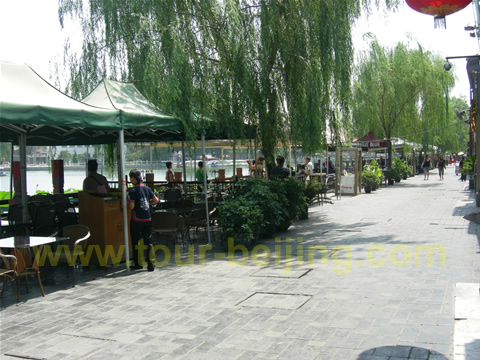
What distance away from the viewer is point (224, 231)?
32.7 feet

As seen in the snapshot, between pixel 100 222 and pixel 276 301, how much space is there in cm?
367

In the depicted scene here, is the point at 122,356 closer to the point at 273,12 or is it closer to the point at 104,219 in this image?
the point at 104,219

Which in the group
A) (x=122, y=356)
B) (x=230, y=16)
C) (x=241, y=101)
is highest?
(x=230, y=16)

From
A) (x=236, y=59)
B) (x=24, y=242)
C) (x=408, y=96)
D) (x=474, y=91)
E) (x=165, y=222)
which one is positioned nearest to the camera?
(x=24, y=242)

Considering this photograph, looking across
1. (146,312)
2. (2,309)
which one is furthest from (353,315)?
(2,309)

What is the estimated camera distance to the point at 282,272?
8.05m

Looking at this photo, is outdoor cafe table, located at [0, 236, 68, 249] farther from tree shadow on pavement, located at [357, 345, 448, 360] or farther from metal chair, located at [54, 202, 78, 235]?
tree shadow on pavement, located at [357, 345, 448, 360]

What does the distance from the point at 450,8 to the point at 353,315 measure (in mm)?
3730

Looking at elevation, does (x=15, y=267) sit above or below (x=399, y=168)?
below

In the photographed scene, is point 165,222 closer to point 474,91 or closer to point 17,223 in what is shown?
point 17,223

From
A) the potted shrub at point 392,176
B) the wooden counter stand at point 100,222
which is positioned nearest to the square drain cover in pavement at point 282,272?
the wooden counter stand at point 100,222

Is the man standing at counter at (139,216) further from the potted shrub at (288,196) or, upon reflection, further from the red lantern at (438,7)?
the red lantern at (438,7)

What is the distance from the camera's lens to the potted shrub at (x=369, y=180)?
989 inches

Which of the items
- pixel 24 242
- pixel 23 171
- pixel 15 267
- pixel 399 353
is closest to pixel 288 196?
pixel 23 171
